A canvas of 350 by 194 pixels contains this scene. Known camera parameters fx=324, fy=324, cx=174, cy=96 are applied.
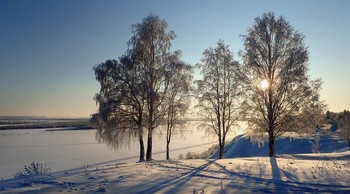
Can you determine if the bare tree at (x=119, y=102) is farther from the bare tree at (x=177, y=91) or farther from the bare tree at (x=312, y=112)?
the bare tree at (x=312, y=112)

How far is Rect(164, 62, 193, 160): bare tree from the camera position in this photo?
23.3 m

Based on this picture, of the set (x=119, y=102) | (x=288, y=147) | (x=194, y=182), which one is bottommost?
(x=288, y=147)

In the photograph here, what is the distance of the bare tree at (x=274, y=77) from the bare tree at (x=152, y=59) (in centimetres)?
584

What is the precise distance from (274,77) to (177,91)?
6.82 m

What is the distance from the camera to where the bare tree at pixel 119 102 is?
73.5ft

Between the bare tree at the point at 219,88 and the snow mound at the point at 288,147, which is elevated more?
the bare tree at the point at 219,88

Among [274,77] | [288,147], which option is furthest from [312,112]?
[288,147]

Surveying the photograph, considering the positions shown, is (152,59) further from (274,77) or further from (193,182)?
(193,182)

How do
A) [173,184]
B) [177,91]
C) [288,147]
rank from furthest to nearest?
[288,147] < [177,91] < [173,184]

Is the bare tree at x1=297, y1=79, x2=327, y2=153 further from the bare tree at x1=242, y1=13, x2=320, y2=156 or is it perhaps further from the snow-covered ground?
the snow-covered ground

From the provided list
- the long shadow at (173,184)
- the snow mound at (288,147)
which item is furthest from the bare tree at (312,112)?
the snow mound at (288,147)

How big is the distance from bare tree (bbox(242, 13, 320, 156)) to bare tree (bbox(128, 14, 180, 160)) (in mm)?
5842

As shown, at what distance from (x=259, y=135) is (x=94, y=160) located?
15.3 meters

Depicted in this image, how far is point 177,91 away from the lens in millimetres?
23609
